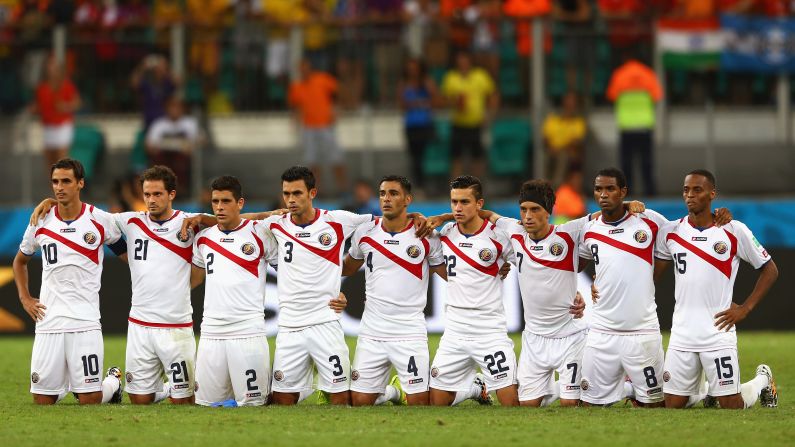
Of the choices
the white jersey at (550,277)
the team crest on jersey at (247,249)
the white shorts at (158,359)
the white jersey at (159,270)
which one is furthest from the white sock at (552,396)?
the white jersey at (159,270)

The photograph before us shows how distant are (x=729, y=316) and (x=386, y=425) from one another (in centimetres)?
317

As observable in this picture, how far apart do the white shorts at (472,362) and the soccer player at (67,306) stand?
310 cm

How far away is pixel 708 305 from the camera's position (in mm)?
13109

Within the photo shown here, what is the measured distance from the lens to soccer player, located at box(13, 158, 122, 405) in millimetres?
13633

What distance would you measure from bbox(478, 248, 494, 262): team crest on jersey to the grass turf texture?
1327 millimetres

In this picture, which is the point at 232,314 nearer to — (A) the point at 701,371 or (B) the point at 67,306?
(B) the point at 67,306

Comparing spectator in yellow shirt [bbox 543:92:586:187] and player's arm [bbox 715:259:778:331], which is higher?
spectator in yellow shirt [bbox 543:92:586:187]

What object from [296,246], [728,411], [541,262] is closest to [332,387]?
[296,246]

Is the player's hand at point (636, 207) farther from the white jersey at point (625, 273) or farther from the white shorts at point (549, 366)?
the white shorts at point (549, 366)

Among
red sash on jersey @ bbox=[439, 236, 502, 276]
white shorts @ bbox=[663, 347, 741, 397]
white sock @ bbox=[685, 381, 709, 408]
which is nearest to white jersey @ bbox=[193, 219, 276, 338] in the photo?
red sash on jersey @ bbox=[439, 236, 502, 276]

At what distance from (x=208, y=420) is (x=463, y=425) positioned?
6.85 ft

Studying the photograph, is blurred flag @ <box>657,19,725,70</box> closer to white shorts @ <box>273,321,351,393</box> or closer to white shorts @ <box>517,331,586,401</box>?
white shorts @ <box>517,331,586,401</box>

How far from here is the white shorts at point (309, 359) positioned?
13.6 meters

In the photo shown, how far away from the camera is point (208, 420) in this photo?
40.4ft
